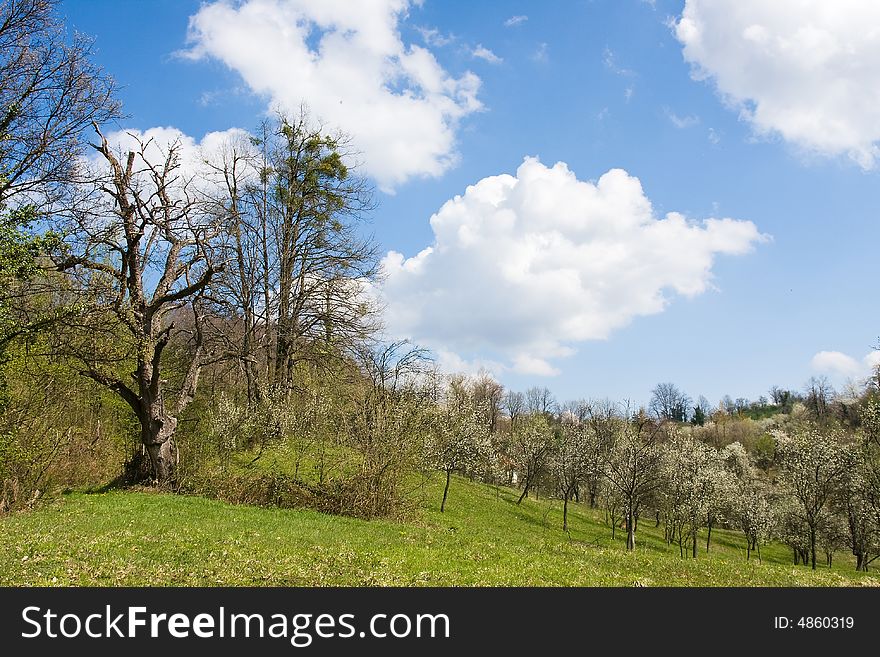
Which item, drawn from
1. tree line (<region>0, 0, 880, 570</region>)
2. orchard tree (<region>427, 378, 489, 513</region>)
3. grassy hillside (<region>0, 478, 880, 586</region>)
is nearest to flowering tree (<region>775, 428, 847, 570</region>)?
tree line (<region>0, 0, 880, 570</region>)

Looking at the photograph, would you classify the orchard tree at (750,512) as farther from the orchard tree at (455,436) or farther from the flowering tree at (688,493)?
the orchard tree at (455,436)

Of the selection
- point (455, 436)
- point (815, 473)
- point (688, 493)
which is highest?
point (455, 436)

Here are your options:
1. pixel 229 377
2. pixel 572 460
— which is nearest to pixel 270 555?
pixel 229 377

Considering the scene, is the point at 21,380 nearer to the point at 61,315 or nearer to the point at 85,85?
the point at 61,315

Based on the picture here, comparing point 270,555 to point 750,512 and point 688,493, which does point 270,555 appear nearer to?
point 688,493

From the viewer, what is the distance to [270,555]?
10.4m

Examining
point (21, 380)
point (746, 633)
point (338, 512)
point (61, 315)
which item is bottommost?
point (338, 512)

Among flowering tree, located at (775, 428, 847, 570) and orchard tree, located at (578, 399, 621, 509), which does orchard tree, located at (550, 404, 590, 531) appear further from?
flowering tree, located at (775, 428, 847, 570)

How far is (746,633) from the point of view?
7398mm

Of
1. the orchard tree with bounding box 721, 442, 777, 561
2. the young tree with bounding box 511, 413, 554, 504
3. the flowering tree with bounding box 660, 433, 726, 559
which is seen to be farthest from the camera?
the young tree with bounding box 511, 413, 554, 504

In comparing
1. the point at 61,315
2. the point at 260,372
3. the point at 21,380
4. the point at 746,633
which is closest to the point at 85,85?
the point at 61,315

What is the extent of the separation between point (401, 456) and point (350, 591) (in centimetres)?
1218

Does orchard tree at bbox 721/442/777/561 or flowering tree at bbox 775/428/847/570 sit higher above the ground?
flowering tree at bbox 775/428/847/570

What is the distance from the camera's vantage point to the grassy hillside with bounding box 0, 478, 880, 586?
344 inches
